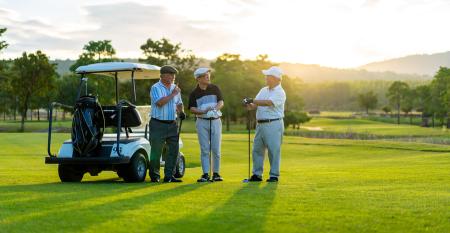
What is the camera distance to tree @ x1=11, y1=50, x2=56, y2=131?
74.8 meters

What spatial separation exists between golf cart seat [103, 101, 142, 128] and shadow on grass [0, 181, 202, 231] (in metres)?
2.36

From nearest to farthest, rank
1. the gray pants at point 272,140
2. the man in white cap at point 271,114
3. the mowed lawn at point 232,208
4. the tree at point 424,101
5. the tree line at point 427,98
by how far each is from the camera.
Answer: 1. the mowed lawn at point 232,208
2. the man in white cap at point 271,114
3. the gray pants at point 272,140
4. the tree line at point 427,98
5. the tree at point 424,101

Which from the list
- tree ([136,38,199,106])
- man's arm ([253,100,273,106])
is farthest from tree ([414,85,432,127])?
man's arm ([253,100,273,106])

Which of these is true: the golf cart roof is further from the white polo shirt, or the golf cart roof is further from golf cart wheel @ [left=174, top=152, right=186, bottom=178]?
the white polo shirt

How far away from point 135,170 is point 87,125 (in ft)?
4.42

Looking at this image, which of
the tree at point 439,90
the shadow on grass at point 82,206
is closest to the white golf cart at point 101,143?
the shadow on grass at point 82,206

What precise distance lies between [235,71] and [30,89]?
114 feet

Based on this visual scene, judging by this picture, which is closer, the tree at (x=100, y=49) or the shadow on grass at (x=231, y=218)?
the shadow on grass at (x=231, y=218)

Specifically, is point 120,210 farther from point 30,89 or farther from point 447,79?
point 447,79

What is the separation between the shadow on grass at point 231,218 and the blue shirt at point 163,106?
3.68 meters

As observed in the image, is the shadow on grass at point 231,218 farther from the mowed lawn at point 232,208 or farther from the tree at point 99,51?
the tree at point 99,51

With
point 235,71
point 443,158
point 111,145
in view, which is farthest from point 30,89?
point 111,145

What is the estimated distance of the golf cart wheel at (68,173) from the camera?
522 inches

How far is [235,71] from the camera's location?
99.6m
